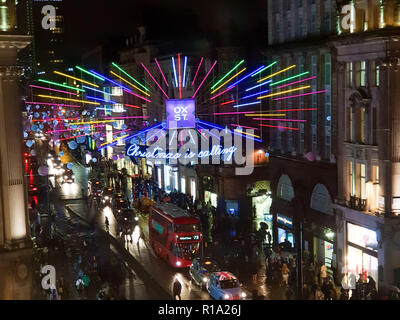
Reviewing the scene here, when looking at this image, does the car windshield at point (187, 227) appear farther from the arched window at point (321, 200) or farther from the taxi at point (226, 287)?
the arched window at point (321, 200)

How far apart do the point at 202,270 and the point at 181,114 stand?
73.0 feet

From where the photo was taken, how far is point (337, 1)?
29.9m

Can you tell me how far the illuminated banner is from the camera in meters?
49.0

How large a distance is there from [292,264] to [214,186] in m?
20.1

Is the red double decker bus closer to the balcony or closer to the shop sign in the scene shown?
the shop sign

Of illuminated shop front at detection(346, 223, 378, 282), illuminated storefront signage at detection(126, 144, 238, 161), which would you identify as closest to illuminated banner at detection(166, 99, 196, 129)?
illuminated storefront signage at detection(126, 144, 238, 161)

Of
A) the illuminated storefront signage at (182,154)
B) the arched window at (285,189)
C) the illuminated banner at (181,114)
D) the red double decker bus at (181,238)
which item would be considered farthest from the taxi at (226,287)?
the illuminated banner at (181,114)

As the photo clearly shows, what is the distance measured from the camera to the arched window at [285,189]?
36.4 meters

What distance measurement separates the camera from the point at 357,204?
94.0 ft

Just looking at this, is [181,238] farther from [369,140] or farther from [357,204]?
[369,140]

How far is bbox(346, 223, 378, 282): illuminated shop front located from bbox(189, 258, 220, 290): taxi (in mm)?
6704

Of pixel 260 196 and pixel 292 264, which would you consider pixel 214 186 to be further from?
pixel 292 264

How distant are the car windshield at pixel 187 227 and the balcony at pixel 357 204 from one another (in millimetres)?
8298

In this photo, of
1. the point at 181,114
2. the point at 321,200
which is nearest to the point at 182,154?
the point at 181,114
